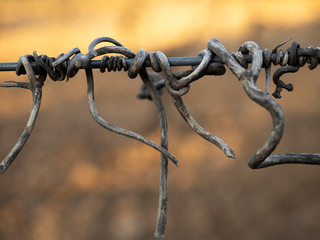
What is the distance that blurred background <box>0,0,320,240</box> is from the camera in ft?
7.09

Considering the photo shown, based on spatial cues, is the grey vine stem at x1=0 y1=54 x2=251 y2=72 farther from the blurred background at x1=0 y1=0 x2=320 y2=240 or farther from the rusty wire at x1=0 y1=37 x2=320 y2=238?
the blurred background at x1=0 y1=0 x2=320 y2=240

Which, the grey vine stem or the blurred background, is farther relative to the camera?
the blurred background

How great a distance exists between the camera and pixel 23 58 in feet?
1.53

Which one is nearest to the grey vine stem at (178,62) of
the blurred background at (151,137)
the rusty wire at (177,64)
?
the rusty wire at (177,64)

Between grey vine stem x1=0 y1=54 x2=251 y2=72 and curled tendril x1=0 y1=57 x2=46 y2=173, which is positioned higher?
grey vine stem x1=0 y1=54 x2=251 y2=72

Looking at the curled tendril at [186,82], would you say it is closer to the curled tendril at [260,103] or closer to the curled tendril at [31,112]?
the curled tendril at [260,103]

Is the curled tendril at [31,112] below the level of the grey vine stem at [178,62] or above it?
below

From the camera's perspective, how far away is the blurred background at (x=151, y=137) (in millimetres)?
2160

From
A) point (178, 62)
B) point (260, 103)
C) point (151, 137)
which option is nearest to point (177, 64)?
point (178, 62)

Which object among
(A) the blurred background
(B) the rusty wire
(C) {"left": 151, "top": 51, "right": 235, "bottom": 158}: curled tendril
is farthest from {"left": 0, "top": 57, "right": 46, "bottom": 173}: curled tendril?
(A) the blurred background

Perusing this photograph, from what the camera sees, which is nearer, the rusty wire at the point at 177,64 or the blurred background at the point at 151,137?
the rusty wire at the point at 177,64

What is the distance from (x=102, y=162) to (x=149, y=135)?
0.32m

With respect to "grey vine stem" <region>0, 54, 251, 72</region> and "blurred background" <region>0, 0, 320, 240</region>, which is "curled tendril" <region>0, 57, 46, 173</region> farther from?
"blurred background" <region>0, 0, 320, 240</region>

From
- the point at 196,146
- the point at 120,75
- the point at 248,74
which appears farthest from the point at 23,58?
the point at 120,75
